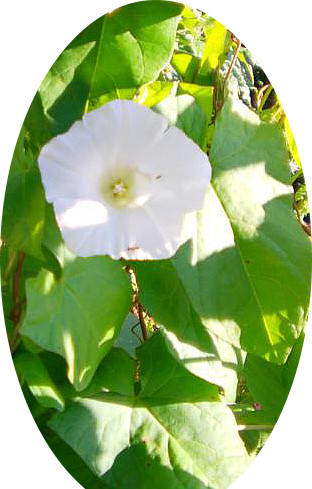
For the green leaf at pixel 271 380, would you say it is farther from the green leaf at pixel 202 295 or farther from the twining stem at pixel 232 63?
the twining stem at pixel 232 63

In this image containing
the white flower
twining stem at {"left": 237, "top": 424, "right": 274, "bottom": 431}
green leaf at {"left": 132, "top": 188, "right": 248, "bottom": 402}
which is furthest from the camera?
twining stem at {"left": 237, "top": 424, "right": 274, "bottom": 431}

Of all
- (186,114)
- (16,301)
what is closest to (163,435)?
(16,301)

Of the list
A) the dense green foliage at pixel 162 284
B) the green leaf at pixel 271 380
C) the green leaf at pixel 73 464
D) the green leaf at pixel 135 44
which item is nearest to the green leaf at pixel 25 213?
the dense green foliage at pixel 162 284

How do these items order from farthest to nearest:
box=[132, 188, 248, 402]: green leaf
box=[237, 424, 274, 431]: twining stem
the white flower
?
box=[237, 424, 274, 431]: twining stem → box=[132, 188, 248, 402]: green leaf → the white flower

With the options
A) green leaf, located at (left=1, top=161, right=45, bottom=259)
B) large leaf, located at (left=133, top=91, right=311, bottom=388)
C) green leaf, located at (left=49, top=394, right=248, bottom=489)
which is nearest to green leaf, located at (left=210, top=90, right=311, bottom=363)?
large leaf, located at (left=133, top=91, right=311, bottom=388)

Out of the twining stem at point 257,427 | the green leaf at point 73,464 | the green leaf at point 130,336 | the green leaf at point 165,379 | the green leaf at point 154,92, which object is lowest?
the twining stem at point 257,427

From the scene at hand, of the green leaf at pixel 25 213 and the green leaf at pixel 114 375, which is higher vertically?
the green leaf at pixel 25 213

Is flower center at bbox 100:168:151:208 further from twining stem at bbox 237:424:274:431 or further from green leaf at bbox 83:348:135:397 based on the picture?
twining stem at bbox 237:424:274:431

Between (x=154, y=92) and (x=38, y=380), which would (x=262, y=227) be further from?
(x=38, y=380)
